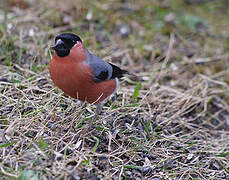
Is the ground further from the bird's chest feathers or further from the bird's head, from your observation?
the bird's head

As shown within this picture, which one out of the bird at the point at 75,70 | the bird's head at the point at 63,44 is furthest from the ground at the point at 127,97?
the bird's head at the point at 63,44

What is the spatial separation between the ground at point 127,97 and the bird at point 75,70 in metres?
0.30

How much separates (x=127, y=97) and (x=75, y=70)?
1.40 meters

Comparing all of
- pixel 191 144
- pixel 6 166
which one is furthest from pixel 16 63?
pixel 191 144

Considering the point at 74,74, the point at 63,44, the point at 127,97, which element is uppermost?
the point at 63,44

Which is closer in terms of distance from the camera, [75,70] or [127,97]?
[75,70]

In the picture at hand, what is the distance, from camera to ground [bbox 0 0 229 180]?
132 inches

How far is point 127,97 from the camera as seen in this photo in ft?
15.5

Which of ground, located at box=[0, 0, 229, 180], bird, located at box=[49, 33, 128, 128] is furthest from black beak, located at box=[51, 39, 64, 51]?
ground, located at box=[0, 0, 229, 180]

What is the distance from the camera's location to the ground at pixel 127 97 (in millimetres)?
3342

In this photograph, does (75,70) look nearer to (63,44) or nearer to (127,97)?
(63,44)

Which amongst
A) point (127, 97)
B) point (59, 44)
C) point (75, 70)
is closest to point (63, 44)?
point (59, 44)

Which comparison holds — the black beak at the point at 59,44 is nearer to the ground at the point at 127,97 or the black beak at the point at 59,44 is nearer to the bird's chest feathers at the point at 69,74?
the bird's chest feathers at the point at 69,74

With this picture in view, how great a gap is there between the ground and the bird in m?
0.30
